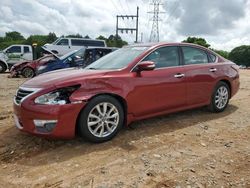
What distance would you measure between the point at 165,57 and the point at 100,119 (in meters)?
1.80

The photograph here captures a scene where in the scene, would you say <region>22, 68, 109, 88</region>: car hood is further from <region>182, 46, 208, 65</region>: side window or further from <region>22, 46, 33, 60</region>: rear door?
<region>22, 46, 33, 60</region>: rear door

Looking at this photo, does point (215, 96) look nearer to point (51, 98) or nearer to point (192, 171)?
point (192, 171)

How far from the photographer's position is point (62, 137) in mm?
4371

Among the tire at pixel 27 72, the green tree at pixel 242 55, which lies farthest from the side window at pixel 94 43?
the green tree at pixel 242 55

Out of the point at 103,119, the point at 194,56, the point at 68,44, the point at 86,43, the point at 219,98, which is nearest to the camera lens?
the point at 103,119

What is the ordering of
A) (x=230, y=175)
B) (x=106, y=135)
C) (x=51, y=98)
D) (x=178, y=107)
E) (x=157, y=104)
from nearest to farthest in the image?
(x=230, y=175) → (x=51, y=98) → (x=106, y=135) → (x=157, y=104) → (x=178, y=107)

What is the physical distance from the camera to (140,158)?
407cm

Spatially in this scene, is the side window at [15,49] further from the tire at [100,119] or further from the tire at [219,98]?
the tire at [100,119]

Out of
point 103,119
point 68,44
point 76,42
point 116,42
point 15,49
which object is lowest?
point 103,119

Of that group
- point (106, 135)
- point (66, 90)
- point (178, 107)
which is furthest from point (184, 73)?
point (66, 90)

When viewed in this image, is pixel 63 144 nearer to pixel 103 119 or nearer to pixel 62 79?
pixel 103 119

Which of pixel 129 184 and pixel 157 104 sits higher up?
pixel 157 104

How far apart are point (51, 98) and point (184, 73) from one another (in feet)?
8.27

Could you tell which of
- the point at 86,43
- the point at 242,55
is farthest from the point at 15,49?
the point at 242,55
